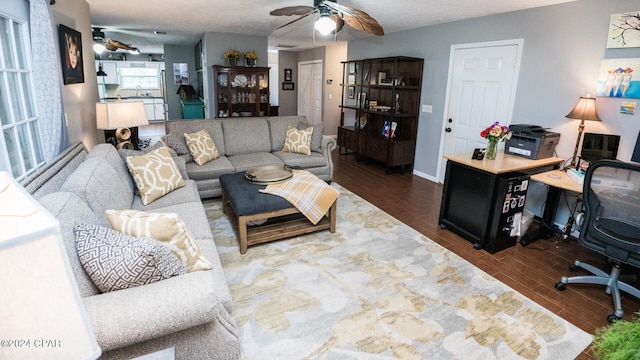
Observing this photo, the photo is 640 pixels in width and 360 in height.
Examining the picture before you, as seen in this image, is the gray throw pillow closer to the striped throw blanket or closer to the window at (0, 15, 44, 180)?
the striped throw blanket

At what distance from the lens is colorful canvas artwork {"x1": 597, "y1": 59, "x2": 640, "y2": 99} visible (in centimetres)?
Result: 298

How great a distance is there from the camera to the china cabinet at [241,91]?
20.9 ft

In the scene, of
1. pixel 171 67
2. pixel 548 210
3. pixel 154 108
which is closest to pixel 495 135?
pixel 548 210

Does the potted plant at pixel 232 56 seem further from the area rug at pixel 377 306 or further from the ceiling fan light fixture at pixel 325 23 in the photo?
the area rug at pixel 377 306

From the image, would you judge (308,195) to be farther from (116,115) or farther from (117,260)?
(116,115)

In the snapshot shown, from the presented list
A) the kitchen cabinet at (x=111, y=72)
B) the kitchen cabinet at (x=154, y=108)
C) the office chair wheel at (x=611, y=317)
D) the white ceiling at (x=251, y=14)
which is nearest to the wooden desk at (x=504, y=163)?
the office chair wheel at (x=611, y=317)

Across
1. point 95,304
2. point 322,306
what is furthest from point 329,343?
point 95,304

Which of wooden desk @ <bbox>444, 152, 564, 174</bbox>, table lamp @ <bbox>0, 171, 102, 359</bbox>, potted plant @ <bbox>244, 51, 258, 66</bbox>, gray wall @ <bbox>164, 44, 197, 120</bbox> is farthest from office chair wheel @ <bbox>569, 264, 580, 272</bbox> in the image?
gray wall @ <bbox>164, 44, 197, 120</bbox>

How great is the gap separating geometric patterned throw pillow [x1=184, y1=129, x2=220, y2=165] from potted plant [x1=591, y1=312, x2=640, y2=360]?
3904 mm

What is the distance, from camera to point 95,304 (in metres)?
1.27

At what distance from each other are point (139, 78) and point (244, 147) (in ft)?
28.5

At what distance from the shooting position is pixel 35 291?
563mm

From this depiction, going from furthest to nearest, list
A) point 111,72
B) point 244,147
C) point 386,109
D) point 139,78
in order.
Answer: point 139,78
point 111,72
point 386,109
point 244,147

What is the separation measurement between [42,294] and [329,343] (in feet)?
5.59
